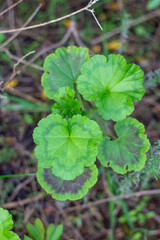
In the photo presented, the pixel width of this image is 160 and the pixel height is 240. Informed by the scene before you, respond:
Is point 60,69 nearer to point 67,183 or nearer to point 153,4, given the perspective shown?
point 67,183

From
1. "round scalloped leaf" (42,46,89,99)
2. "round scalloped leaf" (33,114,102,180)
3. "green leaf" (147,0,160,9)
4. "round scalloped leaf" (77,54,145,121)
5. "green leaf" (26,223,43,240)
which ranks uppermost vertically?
"green leaf" (147,0,160,9)

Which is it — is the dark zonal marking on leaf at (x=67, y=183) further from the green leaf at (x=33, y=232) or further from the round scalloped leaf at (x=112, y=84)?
the round scalloped leaf at (x=112, y=84)

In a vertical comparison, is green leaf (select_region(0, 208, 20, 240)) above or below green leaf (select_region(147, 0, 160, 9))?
below

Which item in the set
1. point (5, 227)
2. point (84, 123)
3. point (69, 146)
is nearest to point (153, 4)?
point (84, 123)

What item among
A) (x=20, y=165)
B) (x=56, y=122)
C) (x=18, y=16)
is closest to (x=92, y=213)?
(x=20, y=165)

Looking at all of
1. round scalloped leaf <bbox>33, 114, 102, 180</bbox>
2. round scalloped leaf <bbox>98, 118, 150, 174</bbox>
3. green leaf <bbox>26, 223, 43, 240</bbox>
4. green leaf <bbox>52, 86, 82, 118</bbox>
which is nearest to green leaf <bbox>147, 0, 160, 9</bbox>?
round scalloped leaf <bbox>98, 118, 150, 174</bbox>

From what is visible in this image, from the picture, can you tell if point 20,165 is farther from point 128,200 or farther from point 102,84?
point 102,84

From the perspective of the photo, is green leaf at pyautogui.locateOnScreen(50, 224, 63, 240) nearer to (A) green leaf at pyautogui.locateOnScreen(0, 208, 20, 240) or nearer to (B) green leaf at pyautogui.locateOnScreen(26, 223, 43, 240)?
(B) green leaf at pyautogui.locateOnScreen(26, 223, 43, 240)
